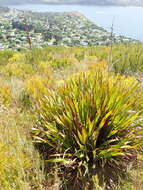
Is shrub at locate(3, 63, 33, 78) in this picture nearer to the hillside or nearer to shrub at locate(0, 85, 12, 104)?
the hillside

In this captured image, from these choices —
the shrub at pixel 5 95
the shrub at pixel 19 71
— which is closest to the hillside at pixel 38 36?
the shrub at pixel 19 71

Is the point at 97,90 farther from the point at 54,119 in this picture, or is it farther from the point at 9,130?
the point at 9,130

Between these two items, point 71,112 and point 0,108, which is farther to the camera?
point 0,108

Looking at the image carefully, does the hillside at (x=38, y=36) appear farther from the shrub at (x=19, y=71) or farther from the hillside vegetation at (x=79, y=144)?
the hillside vegetation at (x=79, y=144)

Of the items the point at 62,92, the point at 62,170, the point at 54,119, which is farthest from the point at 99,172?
the point at 62,92

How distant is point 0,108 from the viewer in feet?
11.4

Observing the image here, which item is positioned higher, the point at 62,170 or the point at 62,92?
the point at 62,92

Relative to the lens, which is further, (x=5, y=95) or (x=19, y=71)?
(x=19, y=71)

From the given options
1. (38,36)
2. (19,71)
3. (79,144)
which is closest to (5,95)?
(79,144)

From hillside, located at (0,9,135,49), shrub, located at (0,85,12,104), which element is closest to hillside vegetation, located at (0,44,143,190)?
shrub, located at (0,85,12,104)

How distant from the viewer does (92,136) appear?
2.33 m

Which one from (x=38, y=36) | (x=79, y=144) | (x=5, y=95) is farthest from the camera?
(x=38, y=36)

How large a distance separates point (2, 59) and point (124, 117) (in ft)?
28.1

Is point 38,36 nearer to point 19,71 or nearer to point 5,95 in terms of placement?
point 19,71
